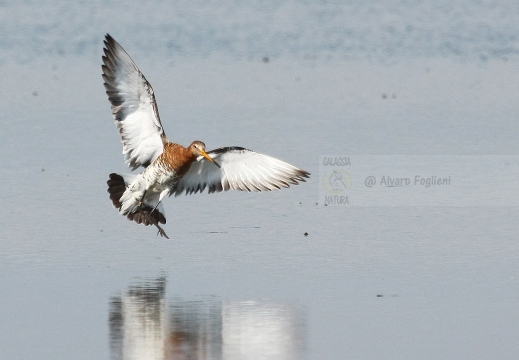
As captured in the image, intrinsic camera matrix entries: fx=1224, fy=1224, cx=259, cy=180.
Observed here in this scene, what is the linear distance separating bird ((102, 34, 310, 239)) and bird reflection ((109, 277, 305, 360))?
165 centimetres

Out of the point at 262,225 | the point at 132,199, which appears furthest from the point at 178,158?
the point at 262,225

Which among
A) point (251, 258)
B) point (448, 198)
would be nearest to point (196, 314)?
point (251, 258)

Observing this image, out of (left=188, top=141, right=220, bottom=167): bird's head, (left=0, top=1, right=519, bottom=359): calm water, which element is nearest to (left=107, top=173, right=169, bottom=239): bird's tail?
(left=0, top=1, right=519, bottom=359): calm water

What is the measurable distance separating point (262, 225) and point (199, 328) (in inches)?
106

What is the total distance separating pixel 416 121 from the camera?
13.8m

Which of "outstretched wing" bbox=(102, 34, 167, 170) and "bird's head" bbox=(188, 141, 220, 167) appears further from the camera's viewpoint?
"outstretched wing" bbox=(102, 34, 167, 170)

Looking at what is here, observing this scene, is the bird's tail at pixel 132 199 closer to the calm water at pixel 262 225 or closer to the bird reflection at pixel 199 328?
the calm water at pixel 262 225

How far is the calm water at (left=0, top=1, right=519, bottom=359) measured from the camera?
269 inches

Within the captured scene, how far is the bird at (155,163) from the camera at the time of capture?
916 cm

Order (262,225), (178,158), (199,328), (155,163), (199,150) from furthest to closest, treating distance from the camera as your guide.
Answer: (262,225)
(155,163)
(178,158)
(199,150)
(199,328)

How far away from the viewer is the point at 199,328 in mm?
6879

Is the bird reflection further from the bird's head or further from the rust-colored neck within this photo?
the rust-colored neck

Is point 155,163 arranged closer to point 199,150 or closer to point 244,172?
point 199,150

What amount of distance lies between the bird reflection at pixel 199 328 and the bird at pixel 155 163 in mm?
1646
